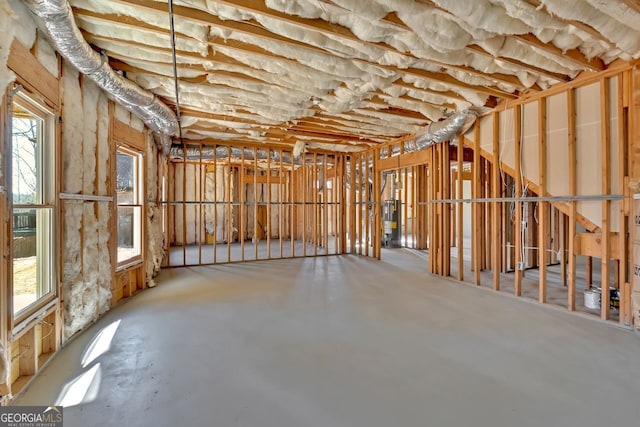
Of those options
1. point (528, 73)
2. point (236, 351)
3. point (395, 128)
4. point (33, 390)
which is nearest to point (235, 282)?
point (236, 351)

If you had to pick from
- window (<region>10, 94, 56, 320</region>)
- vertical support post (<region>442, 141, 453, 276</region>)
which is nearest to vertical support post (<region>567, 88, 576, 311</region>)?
vertical support post (<region>442, 141, 453, 276</region>)

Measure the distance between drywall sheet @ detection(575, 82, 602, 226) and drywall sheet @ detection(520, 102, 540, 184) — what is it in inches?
16.0

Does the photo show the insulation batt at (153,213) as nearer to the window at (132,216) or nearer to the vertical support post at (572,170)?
the window at (132,216)

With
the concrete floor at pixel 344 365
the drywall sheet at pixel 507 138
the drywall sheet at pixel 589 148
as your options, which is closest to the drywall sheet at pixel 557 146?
the drywall sheet at pixel 589 148

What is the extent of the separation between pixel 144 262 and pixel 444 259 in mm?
4610

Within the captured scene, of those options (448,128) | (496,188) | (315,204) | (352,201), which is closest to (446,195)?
(496,188)

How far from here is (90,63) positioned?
8.15 feet

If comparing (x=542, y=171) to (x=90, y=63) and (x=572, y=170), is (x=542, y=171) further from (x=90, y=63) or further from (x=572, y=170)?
(x=90, y=63)

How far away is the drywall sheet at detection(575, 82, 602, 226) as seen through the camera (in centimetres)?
312

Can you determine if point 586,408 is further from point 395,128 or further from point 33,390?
point 395,128

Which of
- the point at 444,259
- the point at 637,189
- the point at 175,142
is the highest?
the point at 175,142

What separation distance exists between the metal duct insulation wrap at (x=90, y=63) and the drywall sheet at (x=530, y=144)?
4515 millimetres

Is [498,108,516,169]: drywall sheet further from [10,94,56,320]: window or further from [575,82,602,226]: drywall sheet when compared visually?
[10,94,56,320]: window

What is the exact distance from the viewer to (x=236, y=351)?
2381 mm
